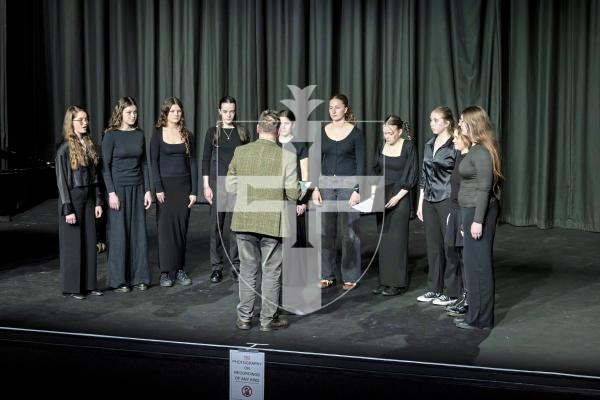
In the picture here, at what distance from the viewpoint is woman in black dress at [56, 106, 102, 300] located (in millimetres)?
5641

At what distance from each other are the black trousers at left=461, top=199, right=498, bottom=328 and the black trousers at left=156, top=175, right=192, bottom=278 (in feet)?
6.65

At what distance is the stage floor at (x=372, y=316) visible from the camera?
457 centimetres

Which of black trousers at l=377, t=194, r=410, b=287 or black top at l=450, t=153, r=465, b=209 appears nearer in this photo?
black top at l=450, t=153, r=465, b=209

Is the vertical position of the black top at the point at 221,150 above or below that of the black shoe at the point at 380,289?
above

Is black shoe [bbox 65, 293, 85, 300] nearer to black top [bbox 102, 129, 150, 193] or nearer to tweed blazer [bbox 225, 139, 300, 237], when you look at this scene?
black top [bbox 102, 129, 150, 193]

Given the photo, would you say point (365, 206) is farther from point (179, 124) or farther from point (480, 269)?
point (179, 124)

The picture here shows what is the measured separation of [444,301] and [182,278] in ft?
5.82

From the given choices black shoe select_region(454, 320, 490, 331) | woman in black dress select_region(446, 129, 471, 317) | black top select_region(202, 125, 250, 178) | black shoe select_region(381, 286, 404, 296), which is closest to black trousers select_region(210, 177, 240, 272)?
black top select_region(202, 125, 250, 178)

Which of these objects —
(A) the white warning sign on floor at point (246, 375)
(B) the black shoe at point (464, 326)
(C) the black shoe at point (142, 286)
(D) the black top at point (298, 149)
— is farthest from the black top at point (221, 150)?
(A) the white warning sign on floor at point (246, 375)

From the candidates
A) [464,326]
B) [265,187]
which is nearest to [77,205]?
[265,187]

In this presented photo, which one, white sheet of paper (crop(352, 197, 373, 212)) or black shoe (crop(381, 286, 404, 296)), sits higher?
white sheet of paper (crop(352, 197, 373, 212))

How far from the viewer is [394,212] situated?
5.85 m

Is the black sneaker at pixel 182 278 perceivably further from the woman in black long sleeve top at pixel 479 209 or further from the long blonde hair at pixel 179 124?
the woman in black long sleeve top at pixel 479 209

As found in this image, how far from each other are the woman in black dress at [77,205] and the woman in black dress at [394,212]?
1815 mm
